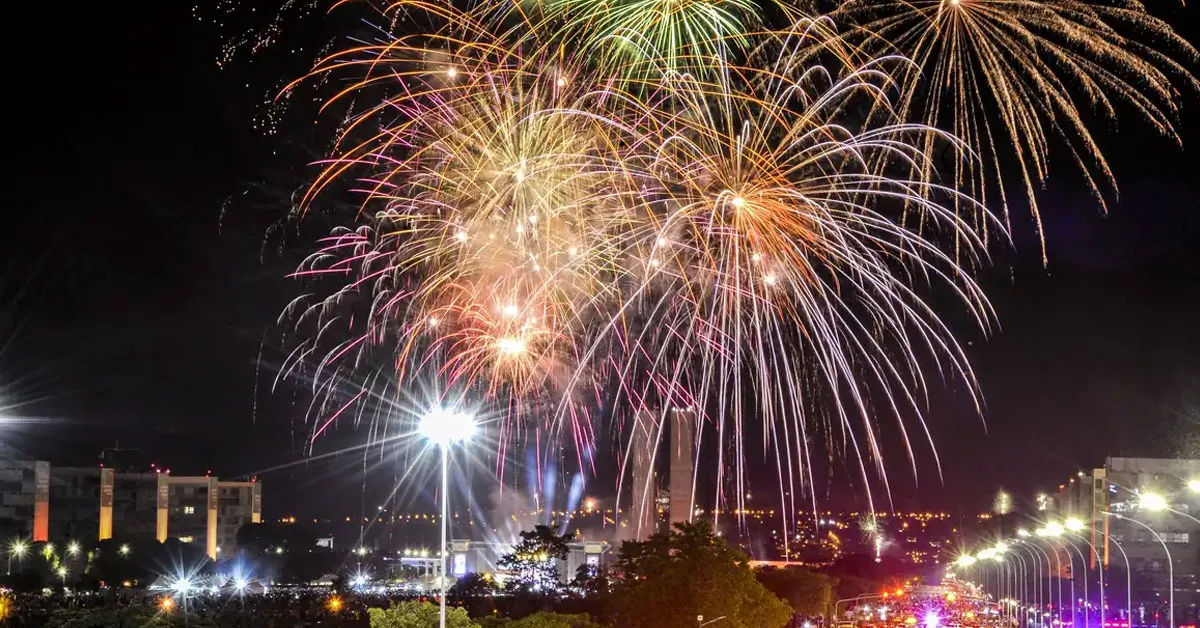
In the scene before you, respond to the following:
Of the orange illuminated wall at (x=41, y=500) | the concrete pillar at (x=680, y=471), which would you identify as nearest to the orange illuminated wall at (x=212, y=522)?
the orange illuminated wall at (x=41, y=500)

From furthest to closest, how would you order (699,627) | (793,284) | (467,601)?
(467,601)
(699,627)
(793,284)

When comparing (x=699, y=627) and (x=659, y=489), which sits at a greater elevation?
(x=659, y=489)

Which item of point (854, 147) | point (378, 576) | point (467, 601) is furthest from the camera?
point (378, 576)

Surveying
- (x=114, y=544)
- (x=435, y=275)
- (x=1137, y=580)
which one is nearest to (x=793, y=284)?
(x=435, y=275)

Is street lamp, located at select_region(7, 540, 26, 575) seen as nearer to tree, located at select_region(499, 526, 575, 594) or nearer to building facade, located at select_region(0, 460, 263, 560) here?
building facade, located at select_region(0, 460, 263, 560)

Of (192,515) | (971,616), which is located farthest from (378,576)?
(971,616)

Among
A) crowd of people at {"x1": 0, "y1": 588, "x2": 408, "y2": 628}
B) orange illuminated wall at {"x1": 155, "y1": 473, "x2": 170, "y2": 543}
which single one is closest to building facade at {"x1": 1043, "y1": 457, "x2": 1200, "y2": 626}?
crowd of people at {"x1": 0, "y1": 588, "x2": 408, "y2": 628}

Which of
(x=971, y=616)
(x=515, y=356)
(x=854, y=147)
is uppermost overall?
(x=854, y=147)

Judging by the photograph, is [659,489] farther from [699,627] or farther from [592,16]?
[592,16]

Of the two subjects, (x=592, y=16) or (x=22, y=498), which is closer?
(x=592, y=16)
